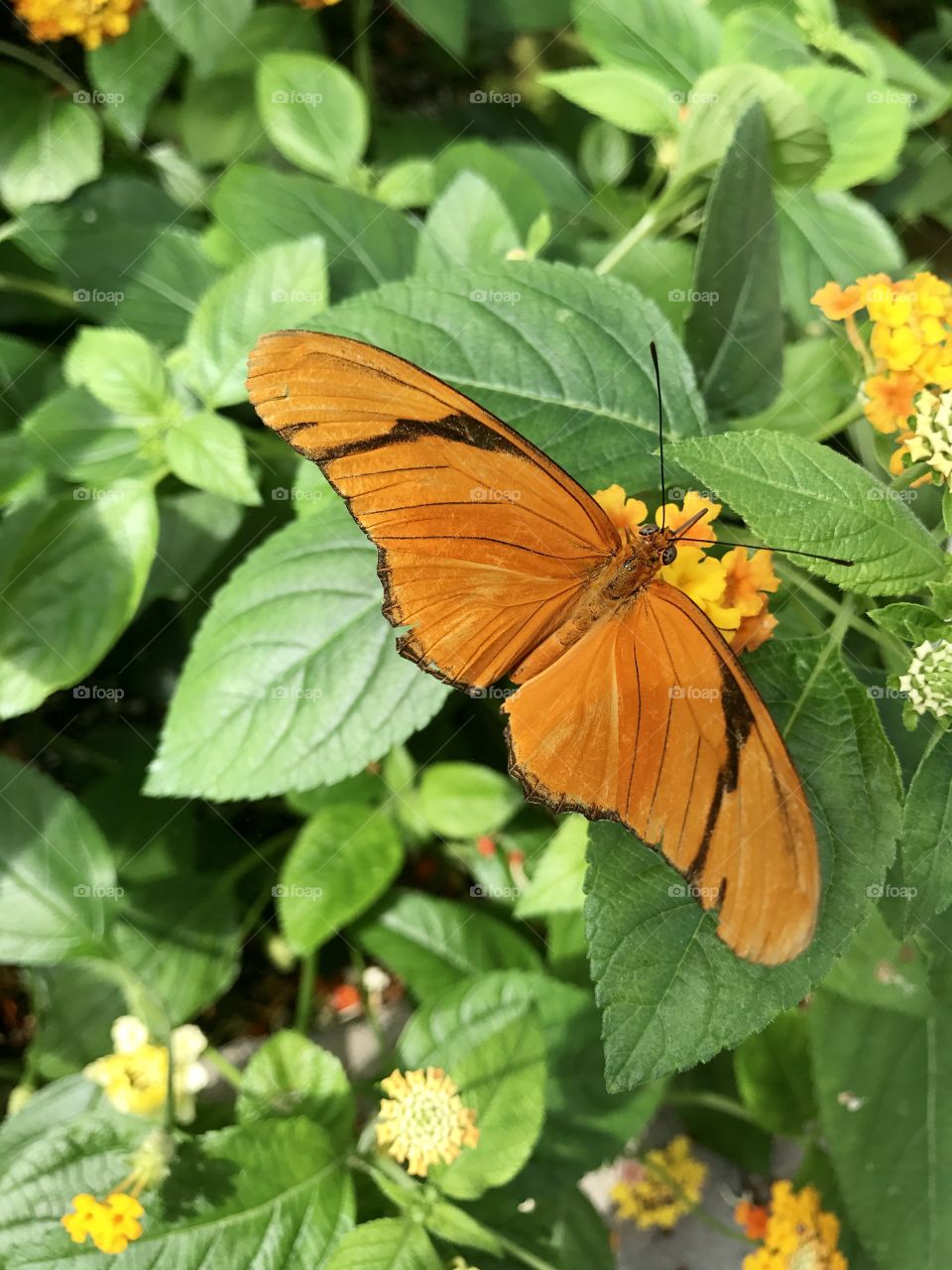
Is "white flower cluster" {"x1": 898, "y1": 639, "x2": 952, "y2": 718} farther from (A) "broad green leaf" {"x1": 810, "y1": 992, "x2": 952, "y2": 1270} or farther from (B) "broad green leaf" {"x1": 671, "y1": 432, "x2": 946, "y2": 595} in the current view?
(A) "broad green leaf" {"x1": 810, "y1": 992, "x2": 952, "y2": 1270}

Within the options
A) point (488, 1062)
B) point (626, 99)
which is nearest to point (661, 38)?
point (626, 99)

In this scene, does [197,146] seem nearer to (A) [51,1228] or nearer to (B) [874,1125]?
(A) [51,1228]

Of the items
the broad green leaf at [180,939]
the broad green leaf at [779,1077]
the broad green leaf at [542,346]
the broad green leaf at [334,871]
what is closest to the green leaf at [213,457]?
the broad green leaf at [542,346]

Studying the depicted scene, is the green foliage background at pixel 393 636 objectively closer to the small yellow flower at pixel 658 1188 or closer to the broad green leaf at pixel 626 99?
the broad green leaf at pixel 626 99

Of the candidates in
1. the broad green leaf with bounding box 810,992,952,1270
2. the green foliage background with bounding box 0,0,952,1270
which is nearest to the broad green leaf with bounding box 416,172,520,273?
the green foliage background with bounding box 0,0,952,1270

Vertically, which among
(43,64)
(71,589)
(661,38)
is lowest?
(71,589)

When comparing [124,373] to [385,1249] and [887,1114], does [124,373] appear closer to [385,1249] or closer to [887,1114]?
[385,1249]
